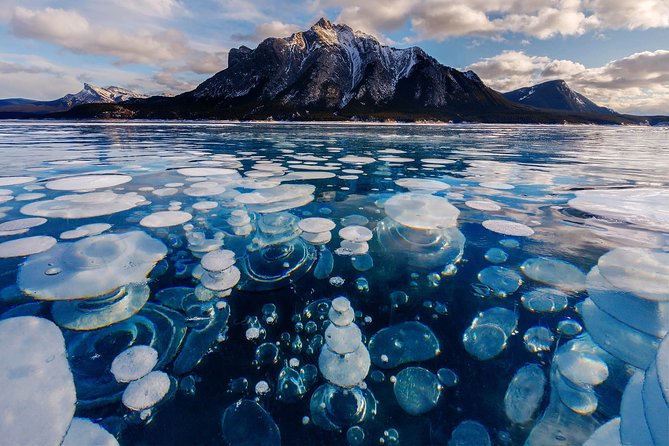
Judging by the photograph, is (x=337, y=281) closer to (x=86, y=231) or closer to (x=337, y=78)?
(x=86, y=231)

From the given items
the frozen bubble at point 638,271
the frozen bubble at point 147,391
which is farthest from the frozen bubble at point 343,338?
the frozen bubble at point 638,271

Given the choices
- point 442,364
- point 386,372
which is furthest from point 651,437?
point 386,372

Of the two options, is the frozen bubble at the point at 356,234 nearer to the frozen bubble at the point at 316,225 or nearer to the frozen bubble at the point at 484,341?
the frozen bubble at the point at 316,225

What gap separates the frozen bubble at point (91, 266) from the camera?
2221mm

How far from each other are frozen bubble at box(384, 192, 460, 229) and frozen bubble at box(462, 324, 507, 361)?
4.97 ft

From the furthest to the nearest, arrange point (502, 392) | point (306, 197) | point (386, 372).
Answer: point (306, 197), point (386, 372), point (502, 392)

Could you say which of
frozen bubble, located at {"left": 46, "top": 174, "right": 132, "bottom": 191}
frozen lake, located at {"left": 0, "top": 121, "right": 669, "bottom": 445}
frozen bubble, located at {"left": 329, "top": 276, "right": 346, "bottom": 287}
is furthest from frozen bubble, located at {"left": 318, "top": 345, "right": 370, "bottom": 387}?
frozen bubble, located at {"left": 46, "top": 174, "right": 132, "bottom": 191}

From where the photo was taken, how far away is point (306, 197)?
4.77 meters

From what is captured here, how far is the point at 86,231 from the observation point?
127 inches

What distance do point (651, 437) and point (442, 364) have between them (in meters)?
0.92

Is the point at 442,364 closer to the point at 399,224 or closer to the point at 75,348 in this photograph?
the point at 399,224

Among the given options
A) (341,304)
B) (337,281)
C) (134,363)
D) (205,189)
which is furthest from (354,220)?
(205,189)

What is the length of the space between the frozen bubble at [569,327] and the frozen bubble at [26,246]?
4316mm

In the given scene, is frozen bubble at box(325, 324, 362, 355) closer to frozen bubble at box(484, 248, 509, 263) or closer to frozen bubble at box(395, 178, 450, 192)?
frozen bubble at box(484, 248, 509, 263)
